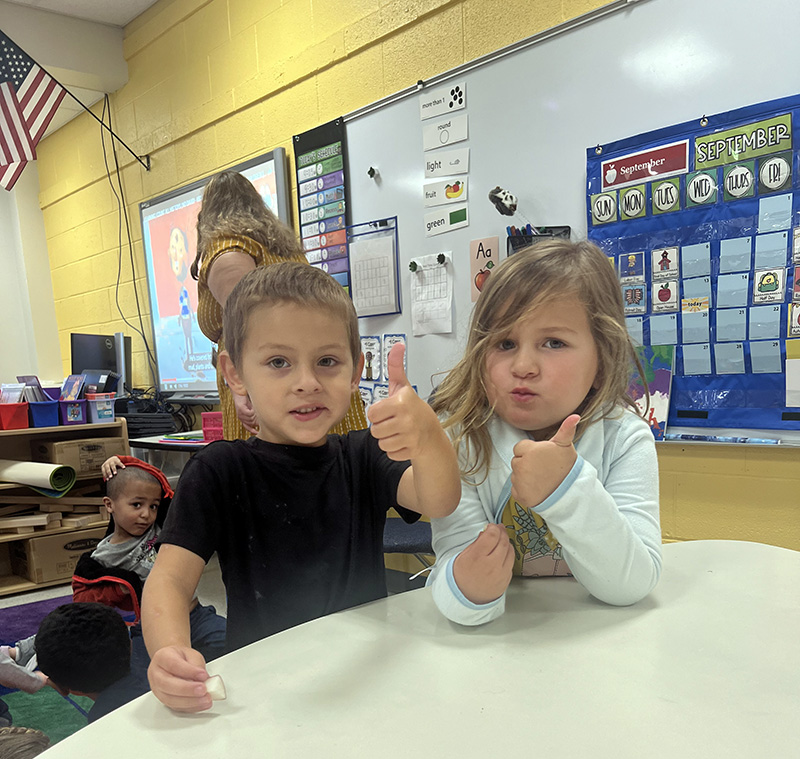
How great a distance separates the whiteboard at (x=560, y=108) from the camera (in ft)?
5.03

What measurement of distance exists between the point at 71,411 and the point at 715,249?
10.1ft

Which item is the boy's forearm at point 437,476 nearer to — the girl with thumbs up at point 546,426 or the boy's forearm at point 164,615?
the girl with thumbs up at point 546,426

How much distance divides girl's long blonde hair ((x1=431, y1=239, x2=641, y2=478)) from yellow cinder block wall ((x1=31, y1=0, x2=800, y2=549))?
101 centimetres

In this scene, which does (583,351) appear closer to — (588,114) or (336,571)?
(336,571)

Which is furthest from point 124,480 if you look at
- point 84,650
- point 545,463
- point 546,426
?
point 545,463

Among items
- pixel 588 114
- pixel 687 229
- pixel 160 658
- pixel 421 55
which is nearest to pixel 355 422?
pixel 160 658

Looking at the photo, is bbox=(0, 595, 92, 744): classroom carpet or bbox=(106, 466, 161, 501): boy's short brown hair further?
bbox=(106, 466, 161, 501): boy's short brown hair

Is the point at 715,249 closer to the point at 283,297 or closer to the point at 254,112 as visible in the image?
the point at 283,297

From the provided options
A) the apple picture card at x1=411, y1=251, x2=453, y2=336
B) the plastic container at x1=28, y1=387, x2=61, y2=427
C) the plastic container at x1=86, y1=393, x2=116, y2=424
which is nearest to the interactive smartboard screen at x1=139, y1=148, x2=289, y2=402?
the plastic container at x1=86, y1=393, x2=116, y2=424

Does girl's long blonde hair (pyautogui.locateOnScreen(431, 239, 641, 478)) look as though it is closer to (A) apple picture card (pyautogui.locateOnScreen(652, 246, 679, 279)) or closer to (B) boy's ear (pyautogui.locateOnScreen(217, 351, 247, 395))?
(B) boy's ear (pyautogui.locateOnScreen(217, 351, 247, 395))

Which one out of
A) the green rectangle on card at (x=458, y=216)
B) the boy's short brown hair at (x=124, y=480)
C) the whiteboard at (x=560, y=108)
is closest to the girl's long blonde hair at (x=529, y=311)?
the whiteboard at (x=560, y=108)

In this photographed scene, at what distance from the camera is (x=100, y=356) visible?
155 inches

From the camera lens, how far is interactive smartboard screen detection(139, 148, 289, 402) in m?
3.40

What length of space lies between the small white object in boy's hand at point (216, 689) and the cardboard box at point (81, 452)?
3.10 meters
